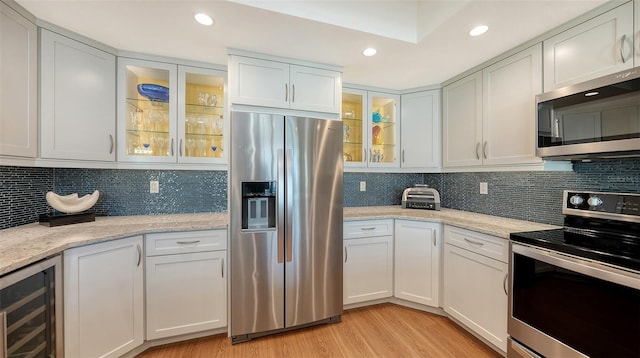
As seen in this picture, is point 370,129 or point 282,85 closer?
point 282,85

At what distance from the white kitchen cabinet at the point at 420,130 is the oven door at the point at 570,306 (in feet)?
4.26

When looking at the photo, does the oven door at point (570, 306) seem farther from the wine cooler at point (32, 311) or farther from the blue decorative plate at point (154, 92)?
the blue decorative plate at point (154, 92)

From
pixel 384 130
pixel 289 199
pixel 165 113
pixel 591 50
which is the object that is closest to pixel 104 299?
pixel 289 199

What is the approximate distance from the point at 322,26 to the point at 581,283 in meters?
2.05

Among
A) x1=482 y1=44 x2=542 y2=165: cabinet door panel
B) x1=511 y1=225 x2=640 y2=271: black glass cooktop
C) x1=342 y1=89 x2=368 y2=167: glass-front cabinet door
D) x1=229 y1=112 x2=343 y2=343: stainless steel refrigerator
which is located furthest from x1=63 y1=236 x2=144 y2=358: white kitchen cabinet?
x1=482 y1=44 x2=542 y2=165: cabinet door panel

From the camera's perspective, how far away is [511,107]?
1.92 metres

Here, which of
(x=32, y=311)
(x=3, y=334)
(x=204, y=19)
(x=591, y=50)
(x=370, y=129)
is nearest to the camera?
(x=3, y=334)

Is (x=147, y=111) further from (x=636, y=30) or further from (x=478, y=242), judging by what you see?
(x=636, y=30)

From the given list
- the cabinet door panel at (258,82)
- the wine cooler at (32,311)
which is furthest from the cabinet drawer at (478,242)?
the wine cooler at (32,311)

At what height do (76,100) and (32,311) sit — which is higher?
(76,100)

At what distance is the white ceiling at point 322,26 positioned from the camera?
148cm

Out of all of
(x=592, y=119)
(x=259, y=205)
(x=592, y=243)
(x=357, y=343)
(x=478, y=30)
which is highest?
(x=478, y=30)

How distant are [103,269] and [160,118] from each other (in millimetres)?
1229

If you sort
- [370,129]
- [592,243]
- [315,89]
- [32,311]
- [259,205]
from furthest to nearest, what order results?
[370,129] < [315,89] < [259,205] < [592,243] < [32,311]
